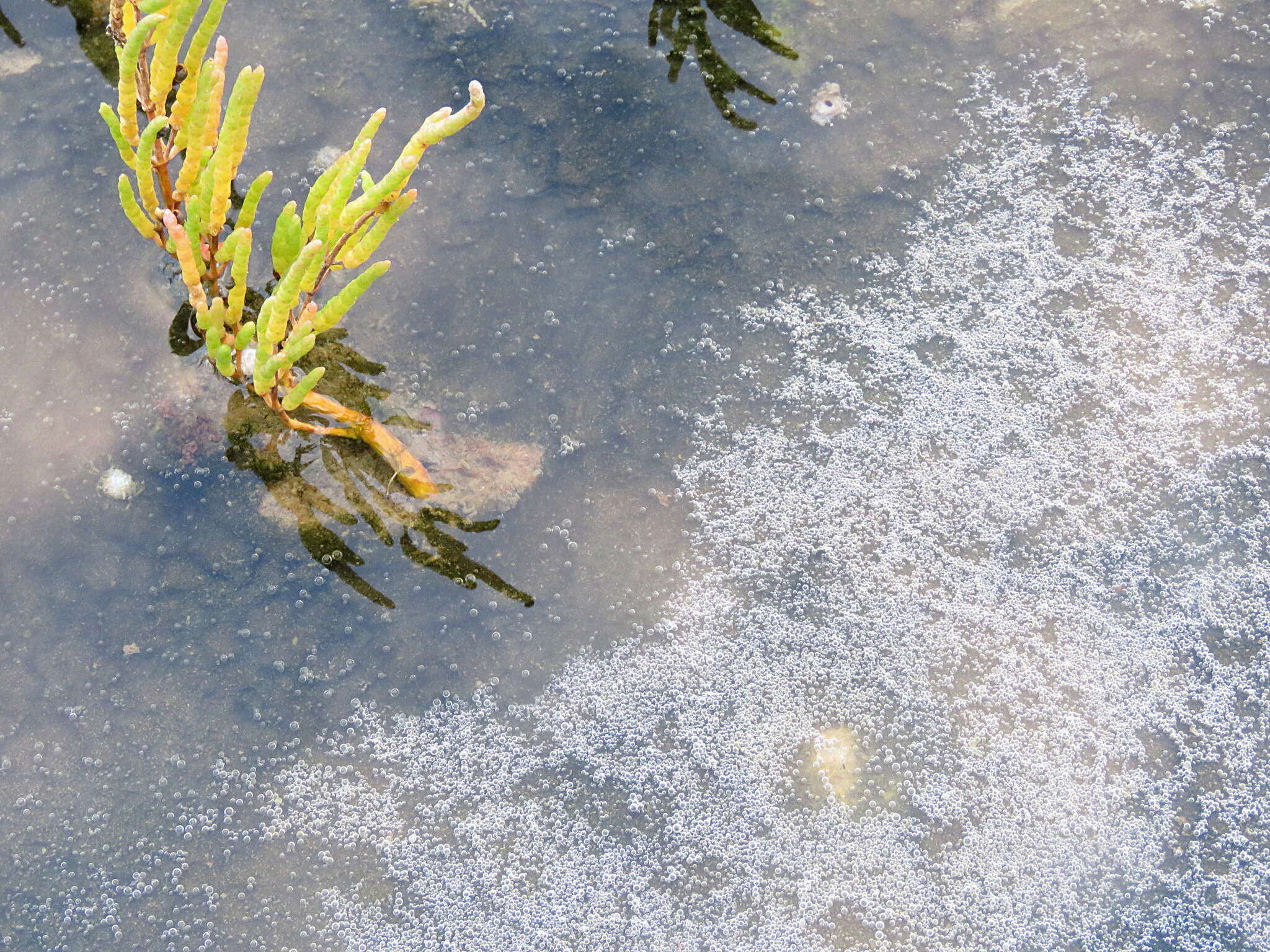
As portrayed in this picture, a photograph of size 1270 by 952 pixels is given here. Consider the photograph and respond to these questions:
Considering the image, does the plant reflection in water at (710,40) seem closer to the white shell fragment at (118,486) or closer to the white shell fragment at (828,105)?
the white shell fragment at (828,105)

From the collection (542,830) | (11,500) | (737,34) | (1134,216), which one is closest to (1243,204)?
(1134,216)

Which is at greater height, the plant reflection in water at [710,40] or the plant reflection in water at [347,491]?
the plant reflection in water at [710,40]

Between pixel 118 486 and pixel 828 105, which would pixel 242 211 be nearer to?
pixel 118 486

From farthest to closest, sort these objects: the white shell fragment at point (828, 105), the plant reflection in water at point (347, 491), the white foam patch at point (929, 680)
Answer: the white shell fragment at point (828, 105), the plant reflection in water at point (347, 491), the white foam patch at point (929, 680)

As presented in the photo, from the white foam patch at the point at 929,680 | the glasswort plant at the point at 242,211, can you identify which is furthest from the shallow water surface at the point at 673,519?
the glasswort plant at the point at 242,211

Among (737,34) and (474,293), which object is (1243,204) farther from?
(474,293)

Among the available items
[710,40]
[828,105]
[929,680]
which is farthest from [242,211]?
[929,680]
